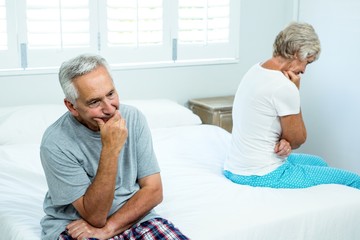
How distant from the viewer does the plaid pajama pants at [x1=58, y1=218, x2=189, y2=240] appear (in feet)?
5.61

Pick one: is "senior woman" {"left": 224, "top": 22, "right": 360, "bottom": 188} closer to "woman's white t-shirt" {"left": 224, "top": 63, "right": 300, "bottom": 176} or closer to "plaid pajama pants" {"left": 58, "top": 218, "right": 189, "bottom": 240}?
"woman's white t-shirt" {"left": 224, "top": 63, "right": 300, "bottom": 176}

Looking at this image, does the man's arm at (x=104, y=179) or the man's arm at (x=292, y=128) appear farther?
the man's arm at (x=292, y=128)

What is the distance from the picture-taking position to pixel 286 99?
87.0 inches

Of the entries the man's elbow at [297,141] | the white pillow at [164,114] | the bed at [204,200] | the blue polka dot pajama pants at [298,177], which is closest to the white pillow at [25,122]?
the bed at [204,200]

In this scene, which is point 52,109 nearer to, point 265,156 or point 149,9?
point 149,9

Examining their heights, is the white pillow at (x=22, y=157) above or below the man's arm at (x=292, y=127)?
below

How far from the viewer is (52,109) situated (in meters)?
2.99

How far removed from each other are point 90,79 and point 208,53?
6.94 feet

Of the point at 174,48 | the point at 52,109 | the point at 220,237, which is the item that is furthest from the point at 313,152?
the point at 220,237

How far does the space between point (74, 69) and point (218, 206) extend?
2.58ft

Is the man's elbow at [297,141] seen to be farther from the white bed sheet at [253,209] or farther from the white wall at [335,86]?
the white wall at [335,86]

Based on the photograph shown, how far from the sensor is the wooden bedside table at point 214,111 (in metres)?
3.42

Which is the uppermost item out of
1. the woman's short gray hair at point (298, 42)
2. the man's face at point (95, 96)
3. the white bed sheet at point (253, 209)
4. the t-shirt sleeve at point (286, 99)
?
the woman's short gray hair at point (298, 42)

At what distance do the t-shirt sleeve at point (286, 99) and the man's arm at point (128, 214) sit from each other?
0.65 m
